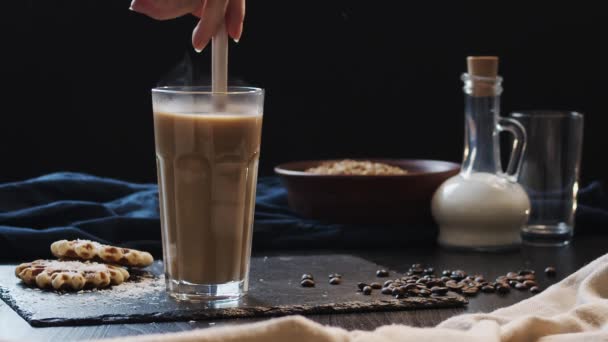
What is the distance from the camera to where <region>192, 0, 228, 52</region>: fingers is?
Result: 5.10 feet

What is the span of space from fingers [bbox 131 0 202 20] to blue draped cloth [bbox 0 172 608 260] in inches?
24.1

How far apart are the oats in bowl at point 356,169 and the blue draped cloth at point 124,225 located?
121mm

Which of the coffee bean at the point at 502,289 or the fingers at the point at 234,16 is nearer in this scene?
the fingers at the point at 234,16

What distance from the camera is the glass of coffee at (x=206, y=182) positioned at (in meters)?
1.53

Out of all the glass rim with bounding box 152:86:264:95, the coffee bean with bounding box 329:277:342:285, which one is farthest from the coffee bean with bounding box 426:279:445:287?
the glass rim with bounding box 152:86:264:95

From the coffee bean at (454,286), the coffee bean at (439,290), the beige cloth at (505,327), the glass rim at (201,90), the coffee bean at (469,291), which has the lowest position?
the coffee bean at (469,291)

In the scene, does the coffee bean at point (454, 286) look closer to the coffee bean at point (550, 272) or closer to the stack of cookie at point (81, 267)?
the coffee bean at point (550, 272)

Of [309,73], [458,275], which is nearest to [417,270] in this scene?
[458,275]

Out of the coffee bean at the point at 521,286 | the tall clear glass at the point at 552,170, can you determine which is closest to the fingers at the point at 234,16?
the coffee bean at the point at 521,286

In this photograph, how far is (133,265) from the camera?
69.7 inches

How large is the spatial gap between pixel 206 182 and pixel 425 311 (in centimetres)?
38

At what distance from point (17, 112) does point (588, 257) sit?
77.6 inches

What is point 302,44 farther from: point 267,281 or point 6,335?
point 6,335

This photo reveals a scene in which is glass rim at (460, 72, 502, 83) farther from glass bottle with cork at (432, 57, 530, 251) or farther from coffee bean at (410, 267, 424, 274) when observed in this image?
coffee bean at (410, 267, 424, 274)
